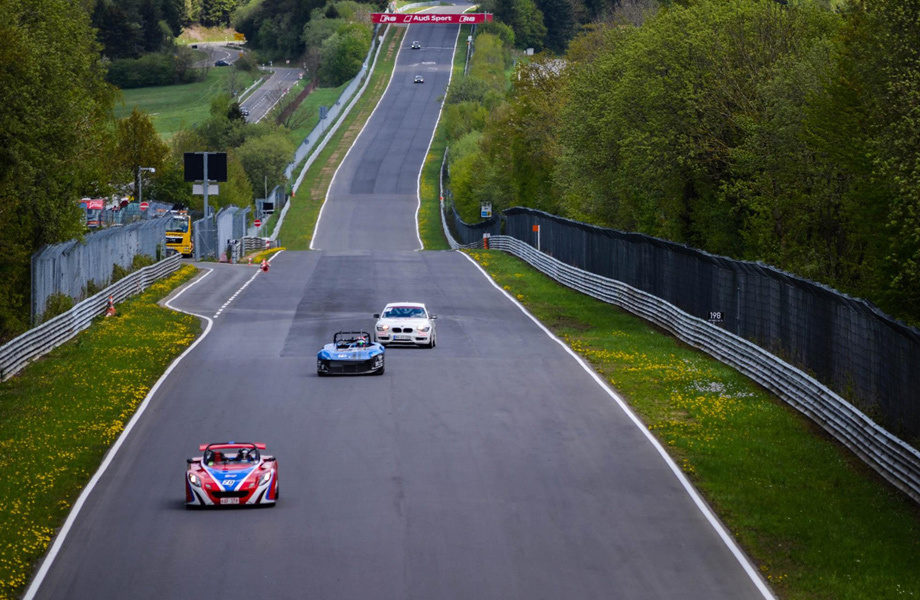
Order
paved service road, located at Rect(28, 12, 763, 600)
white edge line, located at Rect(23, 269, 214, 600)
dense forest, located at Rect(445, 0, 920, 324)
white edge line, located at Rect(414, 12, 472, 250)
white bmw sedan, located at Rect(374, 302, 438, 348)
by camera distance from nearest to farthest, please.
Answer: paved service road, located at Rect(28, 12, 763, 600), white edge line, located at Rect(23, 269, 214, 600), dense forest, located at Rect(445, 0, 920, 324), white bmw sedan, located at Rect(374, 302, 438, 348), white edge line, located at Rect(414, 12, 472, 250)

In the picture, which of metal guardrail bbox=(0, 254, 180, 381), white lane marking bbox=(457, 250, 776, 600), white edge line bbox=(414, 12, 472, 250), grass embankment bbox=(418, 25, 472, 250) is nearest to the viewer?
white lane marking bbox=(457, 250, 776, 600)

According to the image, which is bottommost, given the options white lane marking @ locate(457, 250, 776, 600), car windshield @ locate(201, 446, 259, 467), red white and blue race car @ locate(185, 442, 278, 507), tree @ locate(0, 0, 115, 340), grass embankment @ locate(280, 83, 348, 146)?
white lane marking @ locate(457, 250, 776, 600)

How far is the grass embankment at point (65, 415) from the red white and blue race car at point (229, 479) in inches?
79.1

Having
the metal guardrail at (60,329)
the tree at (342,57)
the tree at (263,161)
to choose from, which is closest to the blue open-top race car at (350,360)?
the metal guardrail at (60,329)

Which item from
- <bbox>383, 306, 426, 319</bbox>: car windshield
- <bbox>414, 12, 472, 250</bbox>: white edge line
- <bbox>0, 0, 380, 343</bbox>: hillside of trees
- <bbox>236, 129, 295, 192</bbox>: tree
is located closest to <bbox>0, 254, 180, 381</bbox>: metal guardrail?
<bbox>0, 0, 380, 343</bbox>: hillside of trees

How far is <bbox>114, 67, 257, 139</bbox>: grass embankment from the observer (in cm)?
15612

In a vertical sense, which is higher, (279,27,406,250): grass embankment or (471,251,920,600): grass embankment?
(279,27,406,250): grass embankment

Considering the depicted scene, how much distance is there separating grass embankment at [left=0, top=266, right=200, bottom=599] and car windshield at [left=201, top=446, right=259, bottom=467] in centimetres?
226

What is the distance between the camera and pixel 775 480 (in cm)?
2059

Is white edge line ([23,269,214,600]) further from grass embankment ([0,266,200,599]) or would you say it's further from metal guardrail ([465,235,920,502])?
metal guardrail ([465,235,920,502])

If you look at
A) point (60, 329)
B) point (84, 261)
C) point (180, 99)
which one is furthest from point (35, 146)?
point (180, 99)

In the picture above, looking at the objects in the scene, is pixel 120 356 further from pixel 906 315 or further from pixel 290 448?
pixel 906 315

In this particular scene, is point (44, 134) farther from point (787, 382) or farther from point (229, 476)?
point (787, 382)

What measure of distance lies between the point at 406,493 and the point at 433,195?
97864 mm
